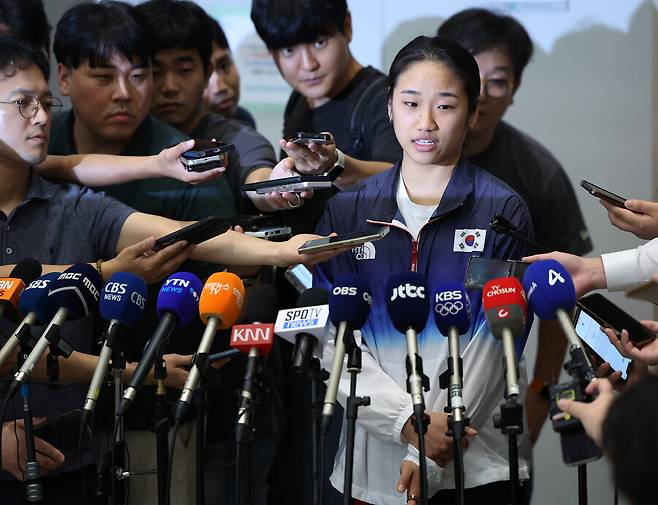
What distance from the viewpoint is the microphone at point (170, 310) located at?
2457 millimetres

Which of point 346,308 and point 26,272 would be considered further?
point 26,272

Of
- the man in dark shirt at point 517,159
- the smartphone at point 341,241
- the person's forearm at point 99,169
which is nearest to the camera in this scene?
the smartphone at point 341,241

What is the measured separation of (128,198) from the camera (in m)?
3.82

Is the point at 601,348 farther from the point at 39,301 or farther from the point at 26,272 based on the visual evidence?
the point at 26,272

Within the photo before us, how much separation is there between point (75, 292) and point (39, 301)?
0.31ft

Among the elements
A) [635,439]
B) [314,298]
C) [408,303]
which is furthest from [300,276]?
[635,439]

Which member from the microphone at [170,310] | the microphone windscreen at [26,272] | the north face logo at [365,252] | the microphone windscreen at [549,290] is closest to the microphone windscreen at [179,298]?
the microphone at [170,310]

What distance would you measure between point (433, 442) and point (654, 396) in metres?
1.10

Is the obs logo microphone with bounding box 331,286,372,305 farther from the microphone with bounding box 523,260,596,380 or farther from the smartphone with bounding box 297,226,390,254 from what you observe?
the microphone with bounding box 523,260,596,380

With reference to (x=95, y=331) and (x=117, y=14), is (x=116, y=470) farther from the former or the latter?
(x=117, y=14)

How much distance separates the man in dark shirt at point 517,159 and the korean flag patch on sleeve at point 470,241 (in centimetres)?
113

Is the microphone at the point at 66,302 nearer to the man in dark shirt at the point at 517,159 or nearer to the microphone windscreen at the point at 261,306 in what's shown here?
the microphone windscreen at the point at 261,306

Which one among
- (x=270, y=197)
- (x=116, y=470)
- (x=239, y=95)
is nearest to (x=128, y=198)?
(x=270, y=197)

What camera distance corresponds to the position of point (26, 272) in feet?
9.84
